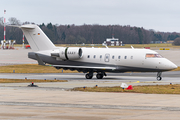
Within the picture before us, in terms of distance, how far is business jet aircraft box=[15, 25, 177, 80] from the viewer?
35938mm

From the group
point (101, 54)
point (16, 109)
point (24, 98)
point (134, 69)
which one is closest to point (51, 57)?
point (101, 54)

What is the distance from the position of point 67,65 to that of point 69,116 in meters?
24.8

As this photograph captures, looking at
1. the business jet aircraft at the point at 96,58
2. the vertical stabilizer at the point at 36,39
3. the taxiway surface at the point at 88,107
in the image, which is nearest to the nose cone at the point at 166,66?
the business jet aircraft at the point at 96,58

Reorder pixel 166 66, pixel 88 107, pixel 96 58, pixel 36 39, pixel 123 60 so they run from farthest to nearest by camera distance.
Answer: pixel 36 39
pixel 96 58
pixel 123 60
pixel 166 66
pixel 88 107

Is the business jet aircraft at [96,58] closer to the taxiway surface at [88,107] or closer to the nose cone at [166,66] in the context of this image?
the nose cone at [166,66]

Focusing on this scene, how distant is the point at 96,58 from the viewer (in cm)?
3806

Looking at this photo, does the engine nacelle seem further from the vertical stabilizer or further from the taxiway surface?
the taxiway surface

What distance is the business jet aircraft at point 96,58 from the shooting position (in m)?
35.9

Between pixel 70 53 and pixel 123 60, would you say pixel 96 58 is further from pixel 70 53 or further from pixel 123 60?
pixel 123 60

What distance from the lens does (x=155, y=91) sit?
24.0 metres

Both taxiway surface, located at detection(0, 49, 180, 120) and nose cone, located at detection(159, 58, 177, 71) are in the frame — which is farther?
nose cone, located at detection(159, 58, 177, 71)

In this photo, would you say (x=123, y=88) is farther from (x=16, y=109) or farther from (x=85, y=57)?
(x=85, y=57)

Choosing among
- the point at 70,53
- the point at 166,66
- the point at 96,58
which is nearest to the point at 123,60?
the point at 96,58

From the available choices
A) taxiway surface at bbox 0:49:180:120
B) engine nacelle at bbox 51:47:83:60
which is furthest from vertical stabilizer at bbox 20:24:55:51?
taxiway surface at bbox 0:49:180:120
